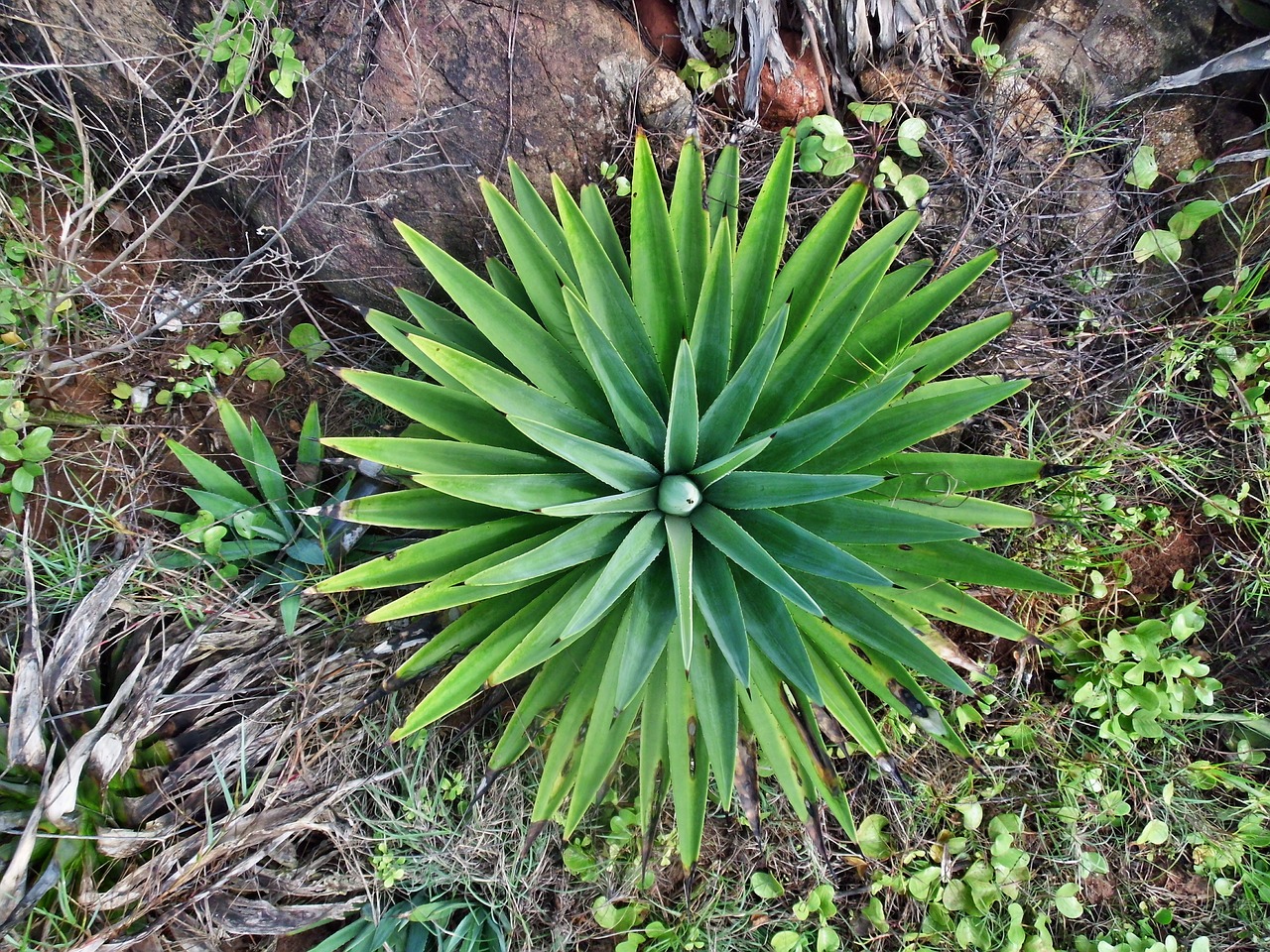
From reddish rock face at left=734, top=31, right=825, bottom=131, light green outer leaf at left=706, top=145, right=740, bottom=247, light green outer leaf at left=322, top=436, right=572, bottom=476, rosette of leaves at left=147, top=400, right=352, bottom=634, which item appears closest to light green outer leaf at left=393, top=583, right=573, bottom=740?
light green outer leaf at left=322, top=436, right=572, bottom=476

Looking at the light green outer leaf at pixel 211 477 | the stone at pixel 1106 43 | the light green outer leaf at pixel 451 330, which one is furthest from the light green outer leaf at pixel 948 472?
the light green outer leaf at pixel 211 477

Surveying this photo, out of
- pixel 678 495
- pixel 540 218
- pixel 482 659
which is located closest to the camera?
pixel 678 495

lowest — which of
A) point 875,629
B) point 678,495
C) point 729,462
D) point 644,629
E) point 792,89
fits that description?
point 644,629

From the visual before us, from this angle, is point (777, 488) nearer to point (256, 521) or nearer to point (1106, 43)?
point (256, 521)

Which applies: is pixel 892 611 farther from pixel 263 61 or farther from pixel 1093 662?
pixel 263 61

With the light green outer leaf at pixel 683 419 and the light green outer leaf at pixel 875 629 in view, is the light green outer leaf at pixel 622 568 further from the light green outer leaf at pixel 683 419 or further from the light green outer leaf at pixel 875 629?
the light green outer leaf at pixel 875 629

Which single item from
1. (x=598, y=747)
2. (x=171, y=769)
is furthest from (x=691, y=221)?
(x=171, y=769)

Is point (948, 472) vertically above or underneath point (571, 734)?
above
